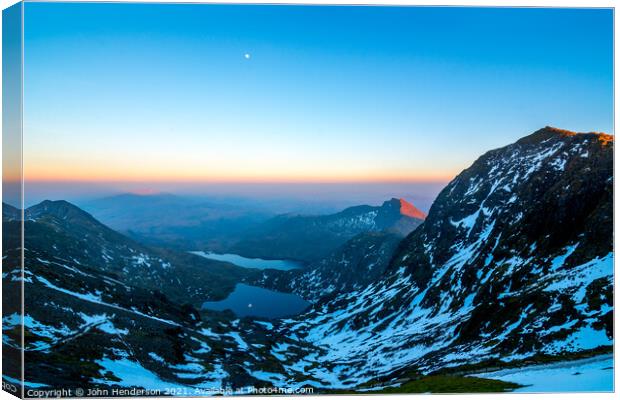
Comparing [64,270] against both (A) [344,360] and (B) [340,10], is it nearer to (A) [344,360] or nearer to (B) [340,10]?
(A) [344,360]

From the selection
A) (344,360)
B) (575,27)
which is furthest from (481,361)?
(344,360)

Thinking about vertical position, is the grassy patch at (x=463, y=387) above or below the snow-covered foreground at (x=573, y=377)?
below

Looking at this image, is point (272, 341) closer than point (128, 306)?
No

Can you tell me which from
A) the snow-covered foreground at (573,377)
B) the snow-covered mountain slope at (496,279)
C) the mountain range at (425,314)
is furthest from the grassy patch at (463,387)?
the snow-covered mountain slope at (496,279)

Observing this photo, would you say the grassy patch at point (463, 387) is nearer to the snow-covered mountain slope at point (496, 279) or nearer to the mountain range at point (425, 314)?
the mountain range at point (425, 314)

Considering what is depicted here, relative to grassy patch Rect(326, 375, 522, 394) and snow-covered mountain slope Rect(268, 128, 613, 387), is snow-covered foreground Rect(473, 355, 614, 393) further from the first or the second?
snow-covered mountain slope Rect(268, 128, 613, 387)

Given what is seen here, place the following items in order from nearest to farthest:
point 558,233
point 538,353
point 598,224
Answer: point 538,353
point 598,224
point 558,233

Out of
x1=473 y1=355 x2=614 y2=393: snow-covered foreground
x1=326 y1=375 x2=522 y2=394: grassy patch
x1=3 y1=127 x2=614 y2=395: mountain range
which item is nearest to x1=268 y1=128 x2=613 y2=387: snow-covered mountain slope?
x1=3 y1=127 x2=614 y2=395: mountain range
